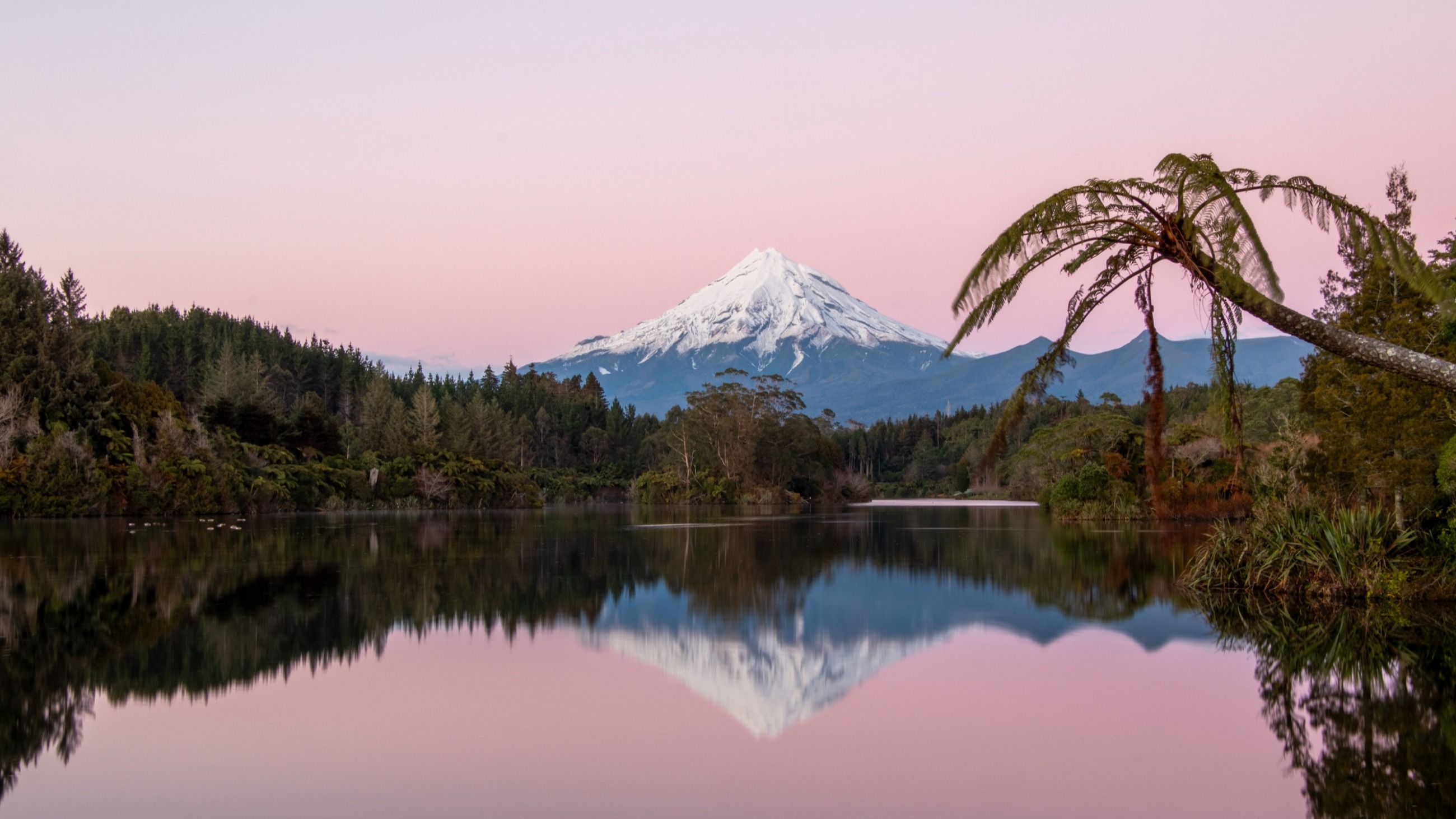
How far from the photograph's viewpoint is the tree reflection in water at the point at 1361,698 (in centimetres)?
559

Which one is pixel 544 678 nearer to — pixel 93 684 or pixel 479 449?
pixel 93 684

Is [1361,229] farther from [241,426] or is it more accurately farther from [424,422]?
[424,422]

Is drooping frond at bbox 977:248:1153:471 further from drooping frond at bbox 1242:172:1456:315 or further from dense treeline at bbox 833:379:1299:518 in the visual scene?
dense treeline at bbox 833:379:1299:518

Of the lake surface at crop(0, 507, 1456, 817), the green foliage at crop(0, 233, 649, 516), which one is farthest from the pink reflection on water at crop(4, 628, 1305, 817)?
the green foliage at crop(0, 233, 649, 516)

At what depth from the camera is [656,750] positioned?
6492mm

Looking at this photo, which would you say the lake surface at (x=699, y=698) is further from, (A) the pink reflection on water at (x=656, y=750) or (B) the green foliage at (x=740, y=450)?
(B) the green foliage at (x=740, y=450)

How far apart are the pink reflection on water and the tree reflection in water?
0.25m

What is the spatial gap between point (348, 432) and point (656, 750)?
2337 inches

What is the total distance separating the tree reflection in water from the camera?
559cm

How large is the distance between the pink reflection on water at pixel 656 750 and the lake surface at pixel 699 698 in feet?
0.10

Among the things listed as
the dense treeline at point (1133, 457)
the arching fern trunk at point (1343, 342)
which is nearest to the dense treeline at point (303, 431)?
the dense treeline at point (1133, 457)

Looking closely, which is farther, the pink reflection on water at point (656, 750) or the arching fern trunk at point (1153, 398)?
the arching fern trunk at point (1153, 398)

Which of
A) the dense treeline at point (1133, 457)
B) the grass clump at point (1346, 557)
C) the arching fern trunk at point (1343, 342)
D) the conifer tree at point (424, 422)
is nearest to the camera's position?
the arching fern trunk at point (1343, 342)

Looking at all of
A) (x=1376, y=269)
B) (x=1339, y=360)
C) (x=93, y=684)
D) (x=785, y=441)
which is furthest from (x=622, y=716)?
(x=785, y=441)
